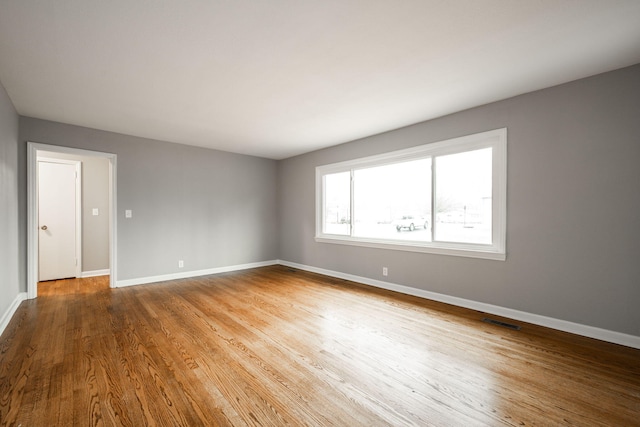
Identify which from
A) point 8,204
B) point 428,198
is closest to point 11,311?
point 8,204

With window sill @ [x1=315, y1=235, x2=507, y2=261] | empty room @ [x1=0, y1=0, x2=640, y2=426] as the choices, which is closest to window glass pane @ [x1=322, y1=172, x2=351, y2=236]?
empty room @ [x1=0, y1=0, x2=640, y2=426]

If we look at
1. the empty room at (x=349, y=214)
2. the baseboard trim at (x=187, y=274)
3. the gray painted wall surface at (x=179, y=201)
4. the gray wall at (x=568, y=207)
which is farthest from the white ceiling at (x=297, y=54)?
the baseboard trim at (x=187, y=274)

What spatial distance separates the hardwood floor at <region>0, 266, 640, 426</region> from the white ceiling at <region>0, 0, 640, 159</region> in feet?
8.35

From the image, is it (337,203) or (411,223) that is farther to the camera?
(337,203)

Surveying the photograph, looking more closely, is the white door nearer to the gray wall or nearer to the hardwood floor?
the hardwood floor

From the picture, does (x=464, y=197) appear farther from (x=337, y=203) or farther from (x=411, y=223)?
(x=337, y=203)

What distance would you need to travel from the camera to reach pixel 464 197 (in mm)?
3688

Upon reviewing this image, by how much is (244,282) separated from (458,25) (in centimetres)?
453

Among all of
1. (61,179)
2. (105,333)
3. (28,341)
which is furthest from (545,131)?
(61,179)

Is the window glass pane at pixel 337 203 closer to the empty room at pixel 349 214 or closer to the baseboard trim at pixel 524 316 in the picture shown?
the empty room at pixel 349 214

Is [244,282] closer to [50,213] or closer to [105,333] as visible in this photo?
[105,333]

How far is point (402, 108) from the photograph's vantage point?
3.57 meters

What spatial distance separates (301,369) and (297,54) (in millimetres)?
2565

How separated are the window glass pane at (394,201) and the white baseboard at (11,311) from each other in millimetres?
4604
